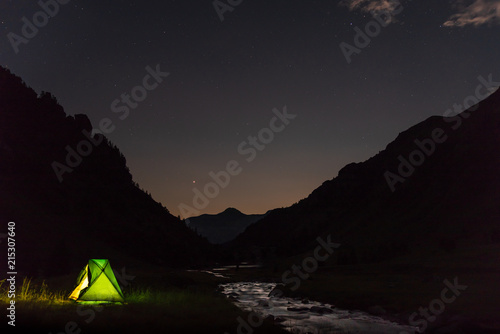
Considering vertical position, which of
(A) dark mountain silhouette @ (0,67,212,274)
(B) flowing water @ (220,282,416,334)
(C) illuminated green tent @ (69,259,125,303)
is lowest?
(B) flowing water @ (220,282,416,334)

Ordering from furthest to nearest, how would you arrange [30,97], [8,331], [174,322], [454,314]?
[30,97]
[454,314]
[174,322]
[8,331]

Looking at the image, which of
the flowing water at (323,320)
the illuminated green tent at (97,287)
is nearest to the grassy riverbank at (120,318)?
the flowing water at (323,320)

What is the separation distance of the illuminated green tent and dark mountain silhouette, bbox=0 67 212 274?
53.4m

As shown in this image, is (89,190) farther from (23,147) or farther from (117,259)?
(117,259)

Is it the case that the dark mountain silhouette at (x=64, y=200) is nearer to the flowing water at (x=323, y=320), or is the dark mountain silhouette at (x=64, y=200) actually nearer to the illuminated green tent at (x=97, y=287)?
the flowing water at (x=323, y=320)

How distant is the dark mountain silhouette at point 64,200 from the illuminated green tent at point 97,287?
5340cm

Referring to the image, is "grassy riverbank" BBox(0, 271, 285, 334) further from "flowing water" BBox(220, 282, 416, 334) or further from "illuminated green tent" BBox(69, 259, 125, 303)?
"illuminated green tent" BBox(69, 259, 125, 303)

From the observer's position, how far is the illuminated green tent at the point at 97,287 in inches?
1061

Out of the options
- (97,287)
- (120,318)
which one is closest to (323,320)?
(97,287)

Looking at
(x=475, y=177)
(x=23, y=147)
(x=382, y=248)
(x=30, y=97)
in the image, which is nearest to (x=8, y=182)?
(x=23, y=147)

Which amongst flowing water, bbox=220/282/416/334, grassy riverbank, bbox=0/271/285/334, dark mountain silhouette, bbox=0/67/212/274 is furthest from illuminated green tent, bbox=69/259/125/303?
dark mountain silhouette, bbox=0/67/212/274

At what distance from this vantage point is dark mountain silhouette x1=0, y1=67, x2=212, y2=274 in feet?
355

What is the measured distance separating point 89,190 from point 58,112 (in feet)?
150

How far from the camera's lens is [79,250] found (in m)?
110
